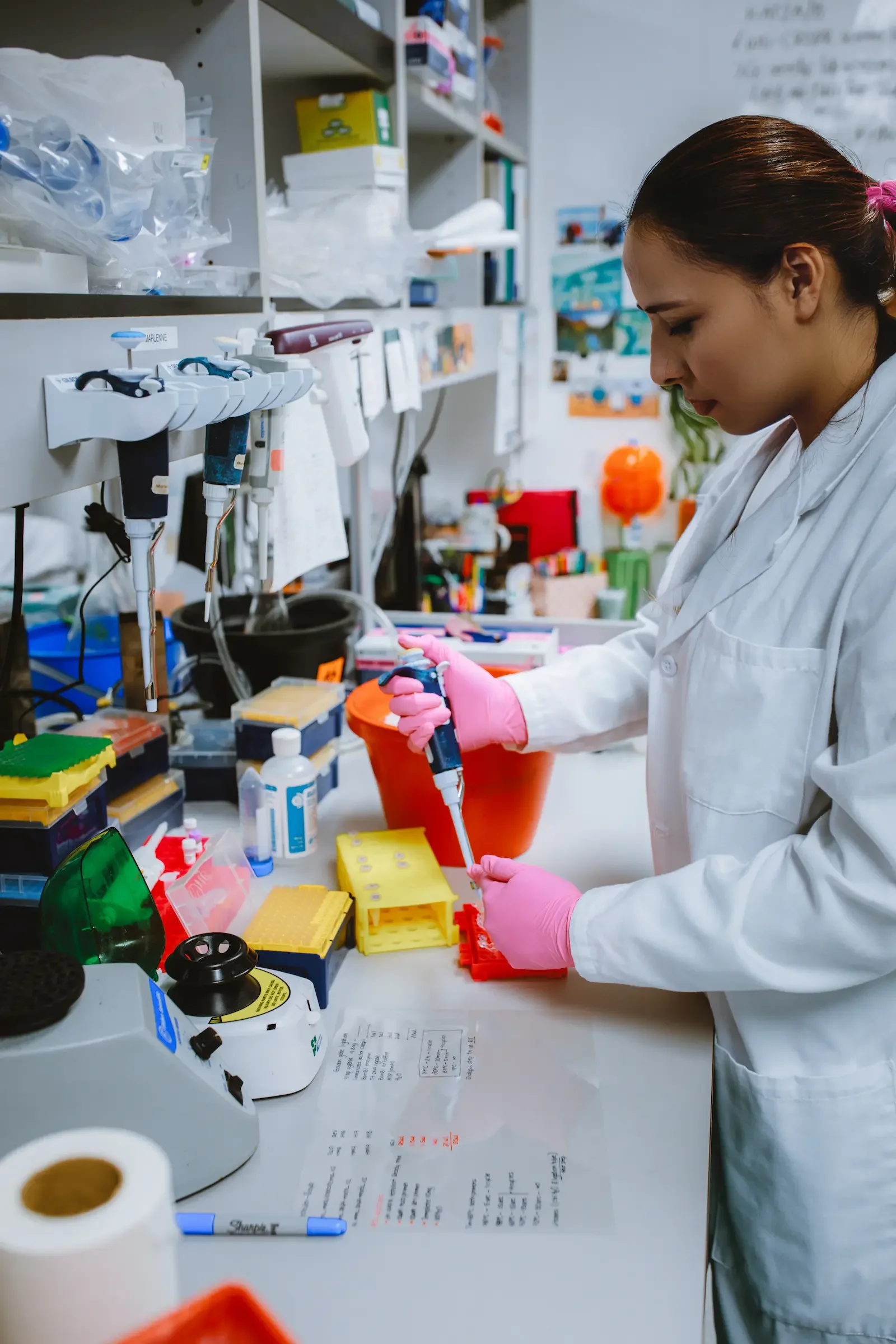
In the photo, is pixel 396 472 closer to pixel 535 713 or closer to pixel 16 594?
pixel 535 713

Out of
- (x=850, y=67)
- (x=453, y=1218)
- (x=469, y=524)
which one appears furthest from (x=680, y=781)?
(x=850, y=67)

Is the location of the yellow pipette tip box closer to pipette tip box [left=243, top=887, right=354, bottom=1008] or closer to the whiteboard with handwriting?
pipette tip box [left=243, top=887, right=354, bottom=1008]

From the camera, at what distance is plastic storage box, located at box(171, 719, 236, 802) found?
157 centimetres

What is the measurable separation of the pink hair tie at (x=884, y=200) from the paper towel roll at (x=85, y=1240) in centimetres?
98

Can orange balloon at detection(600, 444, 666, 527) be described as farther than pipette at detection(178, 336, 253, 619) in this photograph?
Yes

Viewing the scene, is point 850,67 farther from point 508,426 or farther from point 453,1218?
point 453,1218

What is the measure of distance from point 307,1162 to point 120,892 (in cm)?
30

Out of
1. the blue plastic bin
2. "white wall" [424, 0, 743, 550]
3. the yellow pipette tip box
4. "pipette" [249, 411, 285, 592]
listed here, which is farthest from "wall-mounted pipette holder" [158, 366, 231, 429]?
"white wall" [424, 0, 743, 550]

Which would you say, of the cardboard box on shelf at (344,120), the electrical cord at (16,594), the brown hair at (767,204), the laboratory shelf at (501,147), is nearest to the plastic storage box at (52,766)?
the electrical cord at (16,594)

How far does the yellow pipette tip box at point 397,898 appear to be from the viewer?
3.91 feet

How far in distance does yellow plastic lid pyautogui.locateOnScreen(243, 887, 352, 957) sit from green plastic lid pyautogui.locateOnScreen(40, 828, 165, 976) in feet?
0.37

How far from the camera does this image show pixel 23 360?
853 millimetres

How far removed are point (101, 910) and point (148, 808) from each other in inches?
16.3

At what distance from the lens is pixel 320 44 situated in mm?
1567
